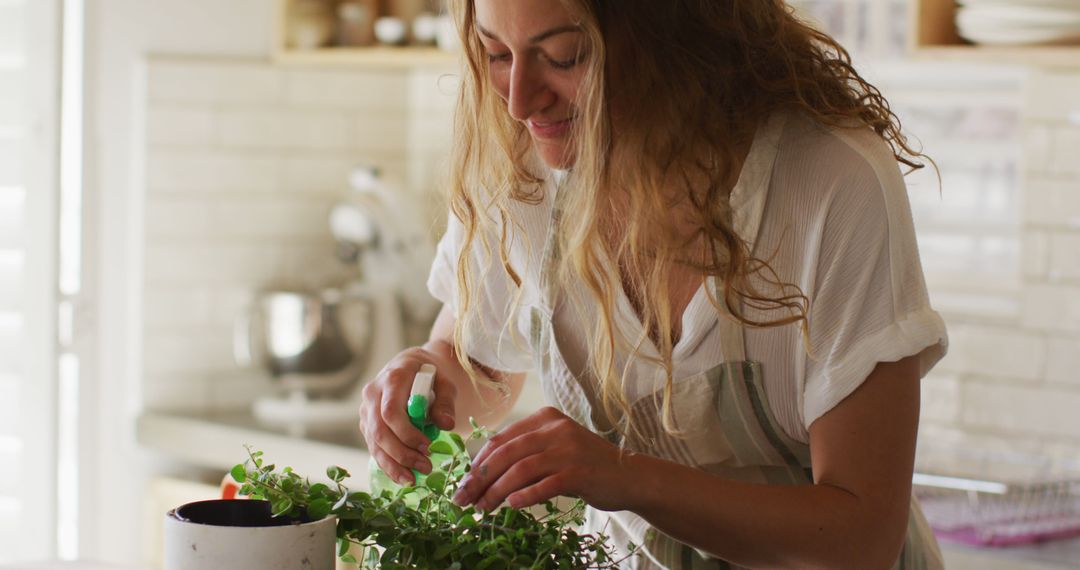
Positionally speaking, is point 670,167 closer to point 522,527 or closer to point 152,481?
point 522,527

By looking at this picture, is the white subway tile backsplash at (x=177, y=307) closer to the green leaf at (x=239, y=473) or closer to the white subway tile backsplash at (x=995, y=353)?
the white subway tile backsplash at (x=995, y=353)

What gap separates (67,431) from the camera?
315 cm

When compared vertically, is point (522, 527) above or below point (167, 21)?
below

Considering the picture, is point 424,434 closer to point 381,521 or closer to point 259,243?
point 381,521

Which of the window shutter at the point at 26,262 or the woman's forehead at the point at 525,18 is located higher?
the woman's forehead at the point at 525,18

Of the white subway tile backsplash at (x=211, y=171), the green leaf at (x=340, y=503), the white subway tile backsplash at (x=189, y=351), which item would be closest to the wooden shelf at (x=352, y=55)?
the white subway tile backsplash at (x=211, y=171)

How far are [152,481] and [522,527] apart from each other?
7.58 ft

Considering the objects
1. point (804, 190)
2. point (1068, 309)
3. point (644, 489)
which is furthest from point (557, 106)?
point (1068, 309)

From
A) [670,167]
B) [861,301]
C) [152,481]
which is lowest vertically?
[152,481]

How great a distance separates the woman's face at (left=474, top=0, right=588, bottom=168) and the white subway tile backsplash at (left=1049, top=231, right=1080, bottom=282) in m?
1.64

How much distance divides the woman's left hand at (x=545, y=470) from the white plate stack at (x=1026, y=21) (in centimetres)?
146

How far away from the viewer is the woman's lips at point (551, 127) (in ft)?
4.15

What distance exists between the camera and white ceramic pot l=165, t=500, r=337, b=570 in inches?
38.7

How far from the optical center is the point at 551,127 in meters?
1.27
